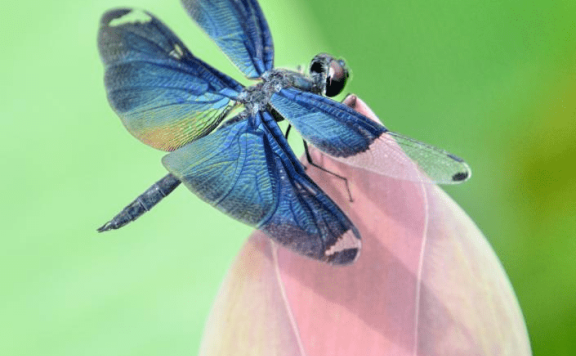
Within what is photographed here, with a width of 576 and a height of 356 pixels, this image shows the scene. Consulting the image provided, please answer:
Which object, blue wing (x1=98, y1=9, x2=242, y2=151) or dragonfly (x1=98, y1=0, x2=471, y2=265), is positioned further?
blue wing (x1=98, y1=9, x2=242, y2=151)

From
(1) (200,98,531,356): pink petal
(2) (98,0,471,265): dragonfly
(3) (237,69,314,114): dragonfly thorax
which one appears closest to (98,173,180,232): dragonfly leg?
(2) (98,0,471,265): dragonfly

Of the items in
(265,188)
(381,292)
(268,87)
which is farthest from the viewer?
(268,87)

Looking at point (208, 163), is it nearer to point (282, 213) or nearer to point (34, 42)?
point (282, 213)

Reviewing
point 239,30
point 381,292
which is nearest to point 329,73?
point 239,30

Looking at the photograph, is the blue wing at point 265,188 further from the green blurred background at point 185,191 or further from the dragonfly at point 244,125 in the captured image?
the green blurred background at point 185,191

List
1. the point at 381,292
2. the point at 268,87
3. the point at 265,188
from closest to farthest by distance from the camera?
the point at 381,292 < the point at 265,188 < the point at 268,87

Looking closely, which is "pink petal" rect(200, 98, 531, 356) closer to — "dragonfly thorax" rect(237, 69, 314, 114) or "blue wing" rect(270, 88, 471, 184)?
"blue wing" rect(270, 88, 471, 184)

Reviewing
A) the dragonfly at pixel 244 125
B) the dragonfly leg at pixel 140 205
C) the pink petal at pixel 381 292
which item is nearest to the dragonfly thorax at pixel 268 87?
the dragonfly at pixel 244 125

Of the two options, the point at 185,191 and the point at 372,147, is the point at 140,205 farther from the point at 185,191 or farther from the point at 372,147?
the point at 372,147

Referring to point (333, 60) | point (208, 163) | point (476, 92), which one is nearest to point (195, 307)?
point (208, 163)
